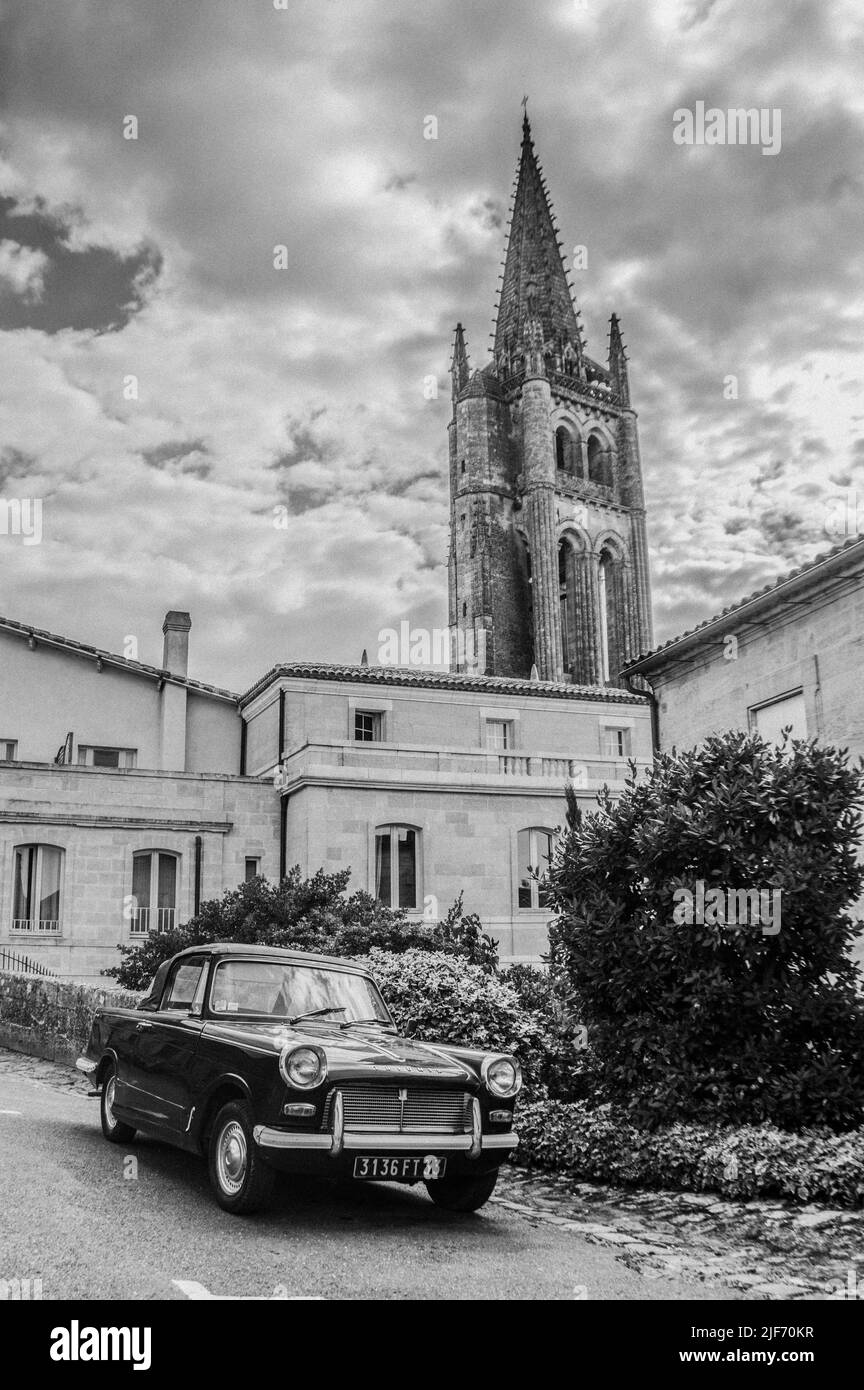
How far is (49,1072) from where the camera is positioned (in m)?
13.8

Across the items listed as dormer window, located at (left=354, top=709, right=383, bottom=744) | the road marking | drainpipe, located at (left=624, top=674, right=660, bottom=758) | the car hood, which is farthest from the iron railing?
the road marking

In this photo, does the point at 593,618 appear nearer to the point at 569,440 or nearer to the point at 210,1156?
the point at 569,440

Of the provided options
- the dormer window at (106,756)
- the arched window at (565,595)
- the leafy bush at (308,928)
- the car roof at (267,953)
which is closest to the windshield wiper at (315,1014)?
the car roof at (267,953)

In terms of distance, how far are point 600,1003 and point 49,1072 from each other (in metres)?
7.80

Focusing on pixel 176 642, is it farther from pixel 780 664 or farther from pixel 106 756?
pixel 780 664

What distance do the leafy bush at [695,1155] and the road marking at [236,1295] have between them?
3707 mm

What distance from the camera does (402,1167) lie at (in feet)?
21.7

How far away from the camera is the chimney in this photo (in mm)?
34406

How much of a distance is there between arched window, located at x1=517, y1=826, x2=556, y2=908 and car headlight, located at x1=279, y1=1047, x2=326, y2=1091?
1999 centimetres

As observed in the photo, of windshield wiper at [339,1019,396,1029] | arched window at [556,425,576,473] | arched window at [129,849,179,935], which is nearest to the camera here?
windshield wiper at [339,1019,396,1029]

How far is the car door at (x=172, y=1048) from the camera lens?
7.50 m

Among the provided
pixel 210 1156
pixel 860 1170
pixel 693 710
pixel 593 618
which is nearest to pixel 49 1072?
pixel 210 1156

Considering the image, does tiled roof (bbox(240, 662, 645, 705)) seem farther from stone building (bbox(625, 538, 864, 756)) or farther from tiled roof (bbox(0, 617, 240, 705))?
stone building (bbox(625, 538, 864, 756))
